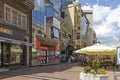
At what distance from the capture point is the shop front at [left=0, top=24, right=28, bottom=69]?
29922mm

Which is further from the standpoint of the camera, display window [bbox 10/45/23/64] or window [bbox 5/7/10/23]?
display window [bbox 10/45/23/64]

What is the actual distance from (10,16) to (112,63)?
13489mm

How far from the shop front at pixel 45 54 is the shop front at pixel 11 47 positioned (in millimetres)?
4831

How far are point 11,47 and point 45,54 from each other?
16.6m

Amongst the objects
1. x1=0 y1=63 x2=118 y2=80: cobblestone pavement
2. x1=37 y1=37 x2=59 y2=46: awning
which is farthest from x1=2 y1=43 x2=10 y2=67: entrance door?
x1=37 y1=37 x2=59 y2=46: awning

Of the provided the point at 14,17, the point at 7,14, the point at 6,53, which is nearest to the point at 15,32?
the point at 14,17

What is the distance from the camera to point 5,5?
1225 inches

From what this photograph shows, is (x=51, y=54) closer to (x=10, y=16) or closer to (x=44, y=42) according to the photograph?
(x=44, y=42)

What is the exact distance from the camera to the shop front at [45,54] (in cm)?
4373

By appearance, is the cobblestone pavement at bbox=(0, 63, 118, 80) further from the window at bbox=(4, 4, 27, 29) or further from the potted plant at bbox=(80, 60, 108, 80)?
the window at bbox=(4, 4, 27, 29)

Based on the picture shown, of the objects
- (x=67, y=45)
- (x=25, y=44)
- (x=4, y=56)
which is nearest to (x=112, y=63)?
(x=25, y=44)

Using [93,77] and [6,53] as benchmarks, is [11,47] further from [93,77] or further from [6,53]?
[93,77]

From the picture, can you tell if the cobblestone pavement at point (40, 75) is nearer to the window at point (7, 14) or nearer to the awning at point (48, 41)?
the window at point (7, 14)

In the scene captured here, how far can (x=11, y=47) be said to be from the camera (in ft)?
108
